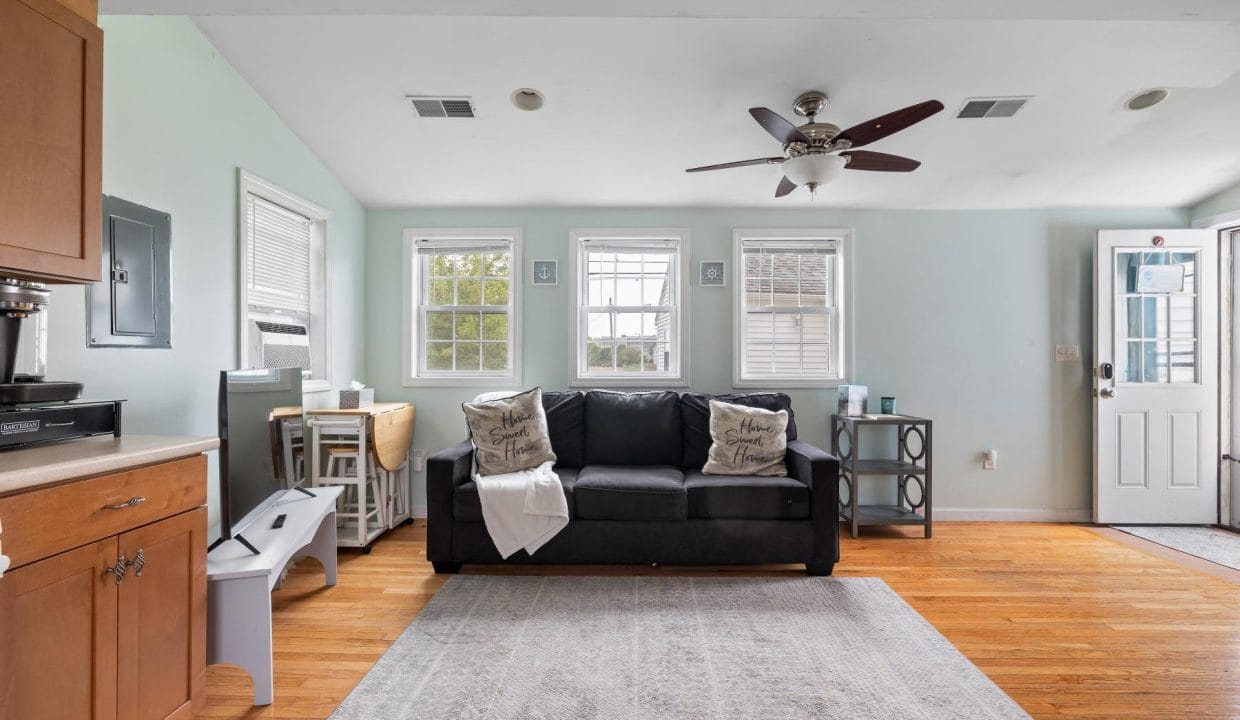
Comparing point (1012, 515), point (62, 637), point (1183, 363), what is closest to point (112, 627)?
point (62, 637)

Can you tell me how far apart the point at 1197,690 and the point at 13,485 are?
329 centimetres

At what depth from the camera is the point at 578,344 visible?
3820 mm

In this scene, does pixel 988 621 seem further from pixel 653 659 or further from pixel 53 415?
pixel 53 415

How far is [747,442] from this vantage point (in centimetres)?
308

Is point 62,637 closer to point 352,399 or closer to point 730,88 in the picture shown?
point 352,399

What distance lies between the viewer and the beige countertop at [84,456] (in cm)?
112

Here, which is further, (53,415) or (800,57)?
(800,57)

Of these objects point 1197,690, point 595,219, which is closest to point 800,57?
point 595,219

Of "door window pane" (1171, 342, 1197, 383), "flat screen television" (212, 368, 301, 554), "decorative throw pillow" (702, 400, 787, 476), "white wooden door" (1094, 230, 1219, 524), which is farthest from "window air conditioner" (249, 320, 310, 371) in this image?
"door window pane" (1171, 342, 1197, 383)

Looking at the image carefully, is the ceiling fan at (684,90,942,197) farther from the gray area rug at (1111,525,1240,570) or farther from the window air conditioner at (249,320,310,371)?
the gray area rug at (1111,525,1240,570)

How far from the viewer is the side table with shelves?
337 centimetres

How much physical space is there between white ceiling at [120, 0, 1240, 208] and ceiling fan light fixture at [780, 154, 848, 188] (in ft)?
1.54

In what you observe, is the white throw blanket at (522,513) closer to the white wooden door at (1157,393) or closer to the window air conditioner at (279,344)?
the window air conditioner at (279,344)

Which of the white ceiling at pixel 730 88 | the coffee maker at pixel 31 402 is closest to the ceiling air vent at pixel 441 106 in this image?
the white ceiling at pixel 730 88
